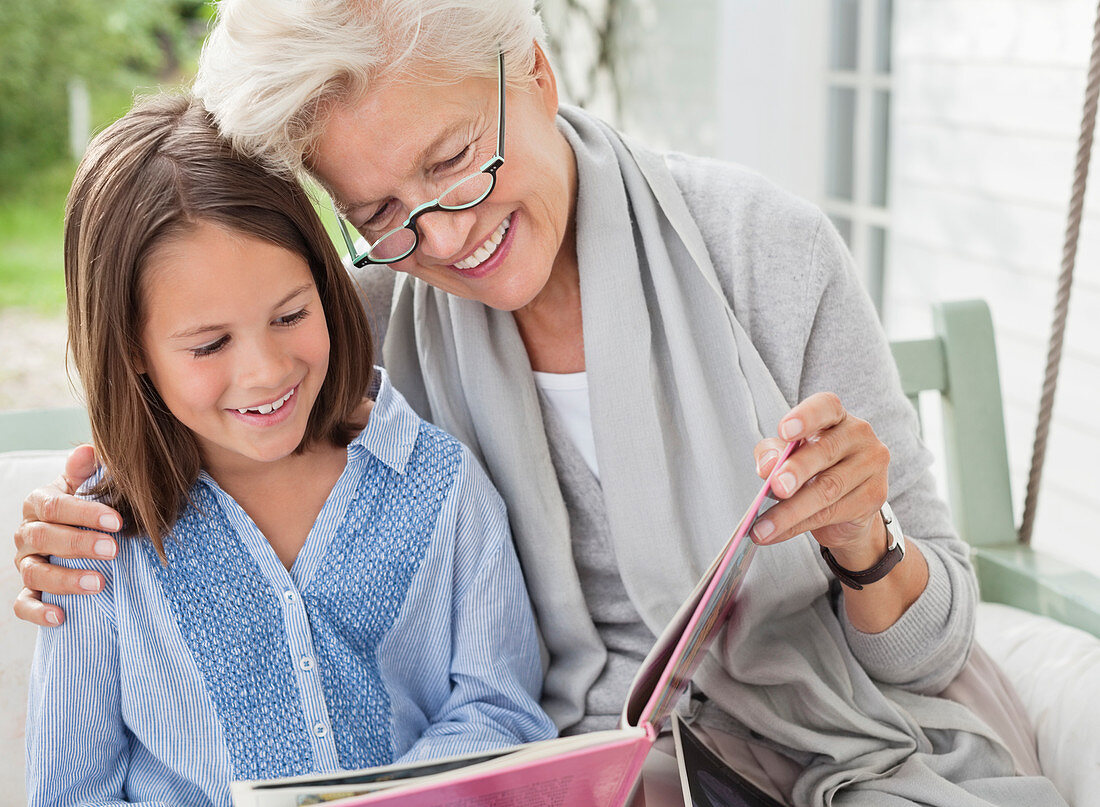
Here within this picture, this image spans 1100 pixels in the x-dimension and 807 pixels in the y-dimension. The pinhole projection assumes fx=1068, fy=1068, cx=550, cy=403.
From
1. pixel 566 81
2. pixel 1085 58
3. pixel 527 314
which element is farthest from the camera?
pixel 566 81

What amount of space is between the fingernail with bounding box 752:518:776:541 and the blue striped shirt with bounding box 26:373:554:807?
42 cm

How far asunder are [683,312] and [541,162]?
0.89 feet

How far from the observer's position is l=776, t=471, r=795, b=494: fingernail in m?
1.02

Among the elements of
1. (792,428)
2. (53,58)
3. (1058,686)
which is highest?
A: (53,58)

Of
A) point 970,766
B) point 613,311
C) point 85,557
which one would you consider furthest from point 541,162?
point 970,766

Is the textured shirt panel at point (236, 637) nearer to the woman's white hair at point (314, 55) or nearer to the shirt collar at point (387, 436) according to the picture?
the shirt collar at point (387, 436)

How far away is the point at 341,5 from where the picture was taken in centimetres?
118

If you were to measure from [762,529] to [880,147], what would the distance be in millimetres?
2554

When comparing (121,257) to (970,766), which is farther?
(970,766)

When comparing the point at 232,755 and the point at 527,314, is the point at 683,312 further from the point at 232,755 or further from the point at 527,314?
the point at 232,755

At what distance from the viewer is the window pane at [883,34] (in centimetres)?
315

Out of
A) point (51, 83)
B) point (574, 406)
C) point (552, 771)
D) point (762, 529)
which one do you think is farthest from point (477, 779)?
point (51, 83)

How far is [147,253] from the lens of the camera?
1.15 m

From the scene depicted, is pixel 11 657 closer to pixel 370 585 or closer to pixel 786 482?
pixel 370 585
